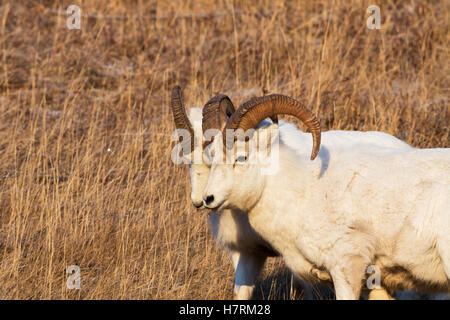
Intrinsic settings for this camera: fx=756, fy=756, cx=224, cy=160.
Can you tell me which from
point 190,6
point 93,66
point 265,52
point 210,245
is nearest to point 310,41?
point 265,52

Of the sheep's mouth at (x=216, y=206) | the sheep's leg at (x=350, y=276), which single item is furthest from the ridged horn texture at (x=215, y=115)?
the sheep's leg at (x=350, y=276)

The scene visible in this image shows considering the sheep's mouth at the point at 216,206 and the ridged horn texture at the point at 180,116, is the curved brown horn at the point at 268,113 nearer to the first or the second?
the sheep's mouth at the point at 216,206

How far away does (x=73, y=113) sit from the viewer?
34.4ft

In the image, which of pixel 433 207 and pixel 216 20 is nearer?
pixel 433 207

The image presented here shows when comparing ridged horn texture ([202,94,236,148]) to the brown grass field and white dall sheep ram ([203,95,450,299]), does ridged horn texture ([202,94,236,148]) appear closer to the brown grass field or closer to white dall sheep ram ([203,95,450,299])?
white dall sheep ram ([203,95,450,299])

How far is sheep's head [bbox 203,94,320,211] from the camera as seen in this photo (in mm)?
5727

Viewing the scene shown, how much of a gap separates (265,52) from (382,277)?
582 centimetres

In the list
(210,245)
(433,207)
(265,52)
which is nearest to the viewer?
(433,207)

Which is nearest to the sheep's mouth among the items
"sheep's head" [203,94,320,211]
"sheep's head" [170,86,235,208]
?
"sheep's head" [203,94,320,211]

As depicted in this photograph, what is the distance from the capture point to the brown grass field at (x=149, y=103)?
7289 millimetres

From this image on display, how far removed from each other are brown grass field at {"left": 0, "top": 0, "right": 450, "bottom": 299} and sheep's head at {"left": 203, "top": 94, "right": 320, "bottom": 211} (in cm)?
133

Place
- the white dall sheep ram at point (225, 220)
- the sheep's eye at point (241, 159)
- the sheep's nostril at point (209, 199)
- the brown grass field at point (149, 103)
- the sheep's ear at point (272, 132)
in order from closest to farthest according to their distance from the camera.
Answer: the sheep's nostril at point (209, 199), the sheep's eye at point (241, 159), the sheep's ear at point (272, 132), the white dall sheep ram at point (225, 220), the brown grass field at point (149, 103)

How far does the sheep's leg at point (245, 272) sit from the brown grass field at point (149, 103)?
0.25m
